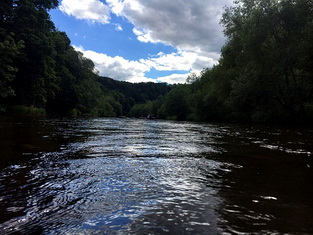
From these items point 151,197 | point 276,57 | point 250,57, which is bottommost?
point 151,197

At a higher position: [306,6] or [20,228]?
[306,6]

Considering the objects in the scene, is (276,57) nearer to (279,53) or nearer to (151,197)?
(279,53)

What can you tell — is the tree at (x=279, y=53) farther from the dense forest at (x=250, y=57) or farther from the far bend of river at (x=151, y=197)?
the far bend of river at (x=151, y=197)

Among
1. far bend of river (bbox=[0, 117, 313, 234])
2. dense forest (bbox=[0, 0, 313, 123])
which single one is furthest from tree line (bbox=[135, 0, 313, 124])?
far bend of river (bbox=[0, 117, 313, 234])

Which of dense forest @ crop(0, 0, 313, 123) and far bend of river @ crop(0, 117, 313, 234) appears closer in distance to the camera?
far bend of river @ crop(0, 117, 313, 234)

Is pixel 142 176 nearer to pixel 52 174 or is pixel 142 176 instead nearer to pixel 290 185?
pixel 52 174

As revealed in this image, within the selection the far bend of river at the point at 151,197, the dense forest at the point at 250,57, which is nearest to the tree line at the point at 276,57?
the dense forest at the point at 250,57

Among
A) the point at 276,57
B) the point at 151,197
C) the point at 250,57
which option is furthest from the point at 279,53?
the point at 151,197

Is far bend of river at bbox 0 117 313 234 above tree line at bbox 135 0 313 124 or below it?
below

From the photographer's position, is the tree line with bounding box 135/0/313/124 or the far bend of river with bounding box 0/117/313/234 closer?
the far bend of river with bounding box 0/117/313/234

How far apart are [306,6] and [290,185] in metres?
22.1

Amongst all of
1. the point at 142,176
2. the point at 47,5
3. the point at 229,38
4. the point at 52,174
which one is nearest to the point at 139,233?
the point at 142,176

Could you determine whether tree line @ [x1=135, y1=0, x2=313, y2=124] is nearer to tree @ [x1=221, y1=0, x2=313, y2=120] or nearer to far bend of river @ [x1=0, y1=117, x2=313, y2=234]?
tree @ [x1=221, y1=0, x2=313, y2=120]

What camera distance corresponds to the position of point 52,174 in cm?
352
